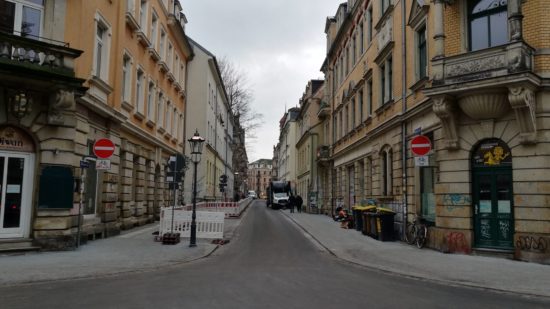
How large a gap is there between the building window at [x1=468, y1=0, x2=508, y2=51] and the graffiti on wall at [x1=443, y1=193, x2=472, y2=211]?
449 cm

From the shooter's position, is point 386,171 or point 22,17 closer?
point 22,17

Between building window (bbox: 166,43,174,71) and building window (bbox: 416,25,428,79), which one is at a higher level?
building window (bbox: 166,43,174,71)

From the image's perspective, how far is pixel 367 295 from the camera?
8.05 metres

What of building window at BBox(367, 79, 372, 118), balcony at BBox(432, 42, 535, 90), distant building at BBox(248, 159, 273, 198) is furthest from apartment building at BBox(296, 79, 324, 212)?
distant building at BBox(248, 159, 273, 198)

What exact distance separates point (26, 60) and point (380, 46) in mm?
15713

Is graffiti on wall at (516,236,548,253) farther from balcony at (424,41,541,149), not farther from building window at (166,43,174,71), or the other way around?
building window at (166,43,174,71)

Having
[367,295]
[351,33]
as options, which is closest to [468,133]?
[367,295]

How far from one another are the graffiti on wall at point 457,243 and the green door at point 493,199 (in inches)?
12.9

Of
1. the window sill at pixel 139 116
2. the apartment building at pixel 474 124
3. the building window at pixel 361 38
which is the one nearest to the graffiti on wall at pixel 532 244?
the apartment building at pixel 474 124

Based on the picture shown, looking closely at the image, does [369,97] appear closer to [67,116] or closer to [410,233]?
[410,233]

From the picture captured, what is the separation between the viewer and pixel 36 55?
1241 centimetres

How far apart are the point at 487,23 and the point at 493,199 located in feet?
17.2

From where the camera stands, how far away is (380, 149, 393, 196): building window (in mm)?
20945

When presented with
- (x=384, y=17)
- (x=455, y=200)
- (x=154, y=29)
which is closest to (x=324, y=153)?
(x=384, y=17)
